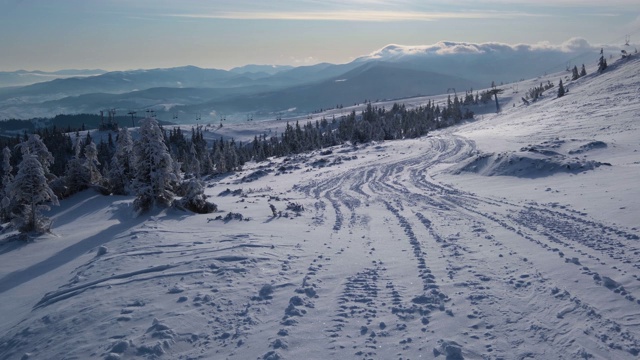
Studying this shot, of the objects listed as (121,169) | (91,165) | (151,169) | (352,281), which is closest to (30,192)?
(151,169)

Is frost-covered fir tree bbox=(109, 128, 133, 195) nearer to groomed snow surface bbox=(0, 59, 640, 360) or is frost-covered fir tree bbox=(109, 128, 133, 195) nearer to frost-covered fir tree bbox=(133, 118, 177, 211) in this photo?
groomed snow surface bbox=(0, 59, 640, 360)

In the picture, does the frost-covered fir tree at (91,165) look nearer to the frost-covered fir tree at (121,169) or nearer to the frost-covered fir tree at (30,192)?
the frost-covered fir tree at (121,169)

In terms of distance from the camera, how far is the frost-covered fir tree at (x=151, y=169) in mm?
18766

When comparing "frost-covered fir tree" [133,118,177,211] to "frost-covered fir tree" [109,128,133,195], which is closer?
"frost-covered fir tree" [133,118,177,211]

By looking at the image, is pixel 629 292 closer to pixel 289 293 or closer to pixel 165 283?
pixel 289 293

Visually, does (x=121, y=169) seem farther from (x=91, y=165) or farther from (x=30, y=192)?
(x=30, y=192)

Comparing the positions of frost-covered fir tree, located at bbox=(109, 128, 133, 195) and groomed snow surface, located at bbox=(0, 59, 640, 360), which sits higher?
frost-covered fir tree, located at bbox=(109, 128, 133, 195)

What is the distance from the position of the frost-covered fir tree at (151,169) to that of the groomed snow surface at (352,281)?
0.89 meters

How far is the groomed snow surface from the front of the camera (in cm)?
685

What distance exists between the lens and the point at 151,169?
19.2 meters

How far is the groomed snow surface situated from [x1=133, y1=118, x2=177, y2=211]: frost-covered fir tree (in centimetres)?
89

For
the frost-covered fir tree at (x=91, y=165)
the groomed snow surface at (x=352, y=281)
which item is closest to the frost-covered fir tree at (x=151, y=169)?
the groomed snow surface at (x=352, y=281)

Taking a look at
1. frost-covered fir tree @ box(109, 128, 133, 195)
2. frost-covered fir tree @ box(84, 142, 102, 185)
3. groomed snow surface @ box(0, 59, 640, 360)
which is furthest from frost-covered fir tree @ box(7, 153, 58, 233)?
frost-covered fir tree @ box(84, 142, 102, 185)

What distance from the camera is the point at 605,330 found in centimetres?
659
